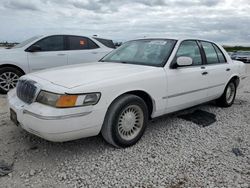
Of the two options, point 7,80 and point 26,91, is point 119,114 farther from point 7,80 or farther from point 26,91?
point 7,80

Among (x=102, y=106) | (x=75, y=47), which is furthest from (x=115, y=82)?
(x=75, y=47)

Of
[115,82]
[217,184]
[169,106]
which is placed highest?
[115,82]

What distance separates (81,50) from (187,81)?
4208 mm

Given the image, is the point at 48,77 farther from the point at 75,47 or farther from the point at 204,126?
Result: the point at 75,47

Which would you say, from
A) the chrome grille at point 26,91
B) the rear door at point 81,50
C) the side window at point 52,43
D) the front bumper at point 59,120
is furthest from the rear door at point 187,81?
the side window at point 52,43

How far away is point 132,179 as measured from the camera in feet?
9.18

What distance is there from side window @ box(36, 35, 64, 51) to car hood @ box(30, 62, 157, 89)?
365 centimetres

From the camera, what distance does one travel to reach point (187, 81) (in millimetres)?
4180

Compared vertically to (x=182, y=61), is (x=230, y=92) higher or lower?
lower

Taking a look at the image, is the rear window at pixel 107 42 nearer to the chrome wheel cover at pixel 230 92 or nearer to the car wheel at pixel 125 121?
the chrome wheel cover at pixel 230 92

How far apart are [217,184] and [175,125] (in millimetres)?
1718

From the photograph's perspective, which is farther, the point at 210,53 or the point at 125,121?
the point at 210,53

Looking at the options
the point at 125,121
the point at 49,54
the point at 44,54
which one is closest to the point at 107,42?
the point at 49,54

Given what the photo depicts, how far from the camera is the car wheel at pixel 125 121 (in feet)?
10.6
